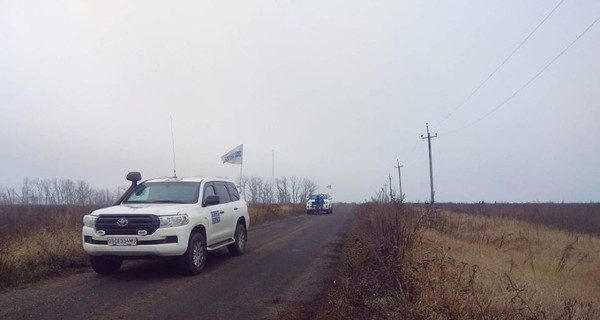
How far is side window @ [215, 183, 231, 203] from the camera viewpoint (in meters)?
12.2

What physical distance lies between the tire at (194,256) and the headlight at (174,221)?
43 cm

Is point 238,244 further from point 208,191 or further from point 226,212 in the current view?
point 208,191

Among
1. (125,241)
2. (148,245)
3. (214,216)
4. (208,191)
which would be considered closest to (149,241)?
(148,245)

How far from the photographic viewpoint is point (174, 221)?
31.3 ft

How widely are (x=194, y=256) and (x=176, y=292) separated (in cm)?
178

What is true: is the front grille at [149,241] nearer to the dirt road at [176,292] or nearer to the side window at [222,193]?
the dirt road at [176,292]

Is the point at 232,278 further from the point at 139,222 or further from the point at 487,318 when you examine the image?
the point at 487,318

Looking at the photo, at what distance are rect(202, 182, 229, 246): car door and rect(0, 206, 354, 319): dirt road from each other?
→ 0.65 meters

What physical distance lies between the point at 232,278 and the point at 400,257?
317 cm

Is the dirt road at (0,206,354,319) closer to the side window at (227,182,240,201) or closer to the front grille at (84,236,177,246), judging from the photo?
the front grille at (84,236,177,246)

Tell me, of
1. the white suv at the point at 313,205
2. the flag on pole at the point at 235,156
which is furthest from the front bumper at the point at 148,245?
the white suv at the point at 313,205

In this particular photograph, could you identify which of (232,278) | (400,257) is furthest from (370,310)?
(232,278)

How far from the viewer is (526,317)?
5.67 metres

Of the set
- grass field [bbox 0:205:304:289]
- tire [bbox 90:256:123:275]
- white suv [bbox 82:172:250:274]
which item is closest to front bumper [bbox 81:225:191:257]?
white suv [bbox 82:172:250:274]
